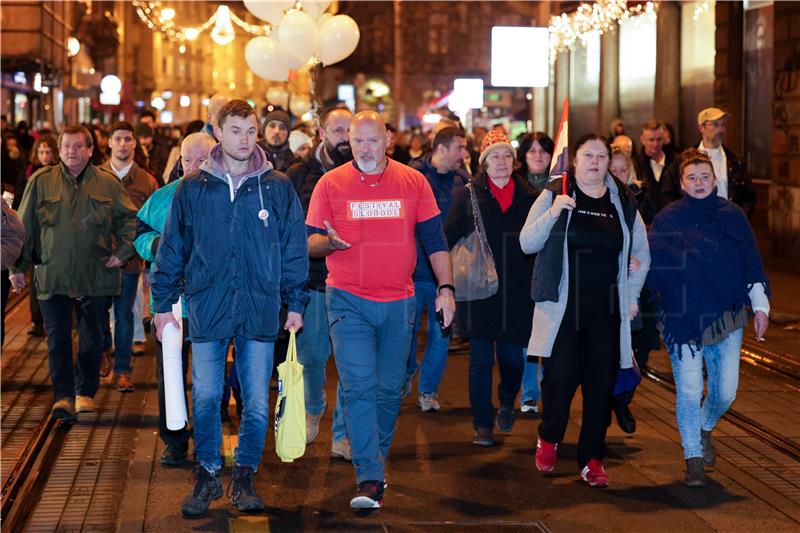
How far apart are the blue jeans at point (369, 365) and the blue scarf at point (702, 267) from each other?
1530mm

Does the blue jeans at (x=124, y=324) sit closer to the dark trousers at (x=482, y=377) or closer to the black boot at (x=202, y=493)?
the dark trousers at (x=482, y=377)

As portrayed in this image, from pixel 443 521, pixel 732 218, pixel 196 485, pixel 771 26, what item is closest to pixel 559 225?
pixel 732 218

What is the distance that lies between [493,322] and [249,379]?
2.15 m

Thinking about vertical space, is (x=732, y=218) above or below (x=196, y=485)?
above

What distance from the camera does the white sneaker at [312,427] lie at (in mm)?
8773

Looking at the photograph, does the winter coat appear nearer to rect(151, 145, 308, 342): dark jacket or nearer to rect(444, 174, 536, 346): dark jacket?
rect(444, 174, 536, 346): dark jacket

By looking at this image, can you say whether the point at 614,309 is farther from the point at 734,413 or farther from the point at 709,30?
the point at 709,30

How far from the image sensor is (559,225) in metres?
7.59

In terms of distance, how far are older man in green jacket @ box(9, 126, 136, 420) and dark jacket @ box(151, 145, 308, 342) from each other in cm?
263

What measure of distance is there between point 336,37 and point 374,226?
31.9 ft

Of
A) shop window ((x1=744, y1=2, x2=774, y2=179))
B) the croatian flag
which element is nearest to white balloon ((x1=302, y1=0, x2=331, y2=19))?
shop window ((x1=744, y1=2, x2=774, y2=179))

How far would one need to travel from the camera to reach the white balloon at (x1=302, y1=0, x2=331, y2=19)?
17.2 metres

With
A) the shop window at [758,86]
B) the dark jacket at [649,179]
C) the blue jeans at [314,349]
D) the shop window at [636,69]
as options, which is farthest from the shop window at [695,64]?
the blue jeans at [314,349]

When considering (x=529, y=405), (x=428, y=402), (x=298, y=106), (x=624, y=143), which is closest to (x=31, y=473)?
(x=428, y=402)
